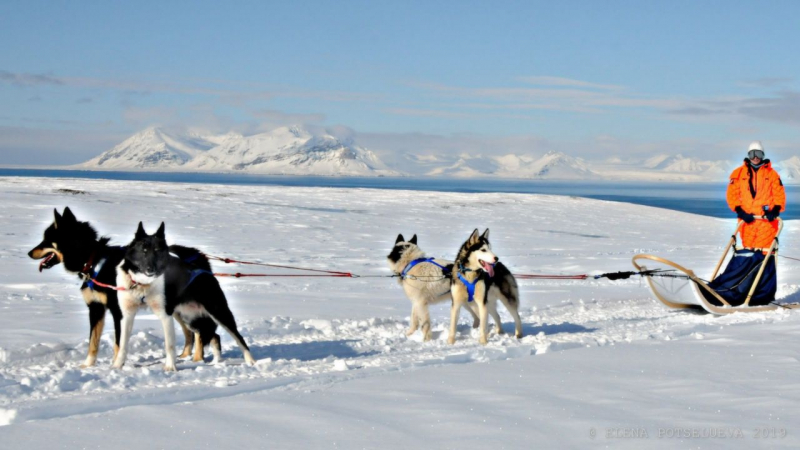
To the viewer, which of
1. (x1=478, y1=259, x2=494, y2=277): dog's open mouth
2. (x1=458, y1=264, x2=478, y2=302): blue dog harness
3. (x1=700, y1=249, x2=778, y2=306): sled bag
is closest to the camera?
(x1=478, y1=259, x2=494, y2=277): dog's open mouth

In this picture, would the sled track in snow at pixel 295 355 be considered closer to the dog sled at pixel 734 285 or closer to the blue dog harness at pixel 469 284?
the dog sled at pixel 734 285

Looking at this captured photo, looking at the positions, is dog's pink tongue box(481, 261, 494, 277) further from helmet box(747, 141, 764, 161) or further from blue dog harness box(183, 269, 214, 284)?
helmet box(747, 141, 764, 161)

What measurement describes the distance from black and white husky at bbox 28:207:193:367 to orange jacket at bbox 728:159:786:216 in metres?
6.36

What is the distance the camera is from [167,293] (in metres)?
4.71

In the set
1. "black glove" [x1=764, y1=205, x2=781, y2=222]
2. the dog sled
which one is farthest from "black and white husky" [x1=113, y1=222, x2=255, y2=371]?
"black glove" [x1=764, y1=205, x2=781, y2=222]

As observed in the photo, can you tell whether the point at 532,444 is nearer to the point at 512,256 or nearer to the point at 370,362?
the point at 370,362

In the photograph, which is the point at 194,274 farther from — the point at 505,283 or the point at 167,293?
the point at 505,283

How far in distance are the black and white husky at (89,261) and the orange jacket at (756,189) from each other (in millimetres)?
6363

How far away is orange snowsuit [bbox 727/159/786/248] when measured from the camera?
7688mm

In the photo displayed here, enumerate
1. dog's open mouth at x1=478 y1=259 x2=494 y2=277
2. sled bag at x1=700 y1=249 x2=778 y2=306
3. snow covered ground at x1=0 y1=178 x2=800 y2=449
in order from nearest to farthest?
1. snow covered ground at x1=0 y1=178 x2=800 y2=449
2. dog's open mouth at x1=478 y1=259 x2=494 y2=277
3. sled bag at x1=700 y1=249 x2=778 y2=306

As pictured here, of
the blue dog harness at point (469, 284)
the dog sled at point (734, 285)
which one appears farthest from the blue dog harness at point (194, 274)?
the dog sled at point (734, 285)

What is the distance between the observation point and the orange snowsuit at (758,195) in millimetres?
7688

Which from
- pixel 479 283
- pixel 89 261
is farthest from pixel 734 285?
pixel 89 261

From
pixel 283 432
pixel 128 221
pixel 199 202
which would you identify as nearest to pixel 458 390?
pixel 283 432
